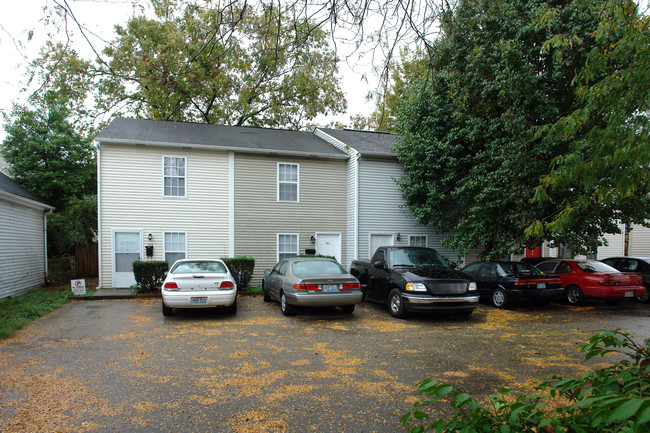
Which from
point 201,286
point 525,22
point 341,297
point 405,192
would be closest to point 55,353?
point 201,286

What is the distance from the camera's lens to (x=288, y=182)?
54.3 ft

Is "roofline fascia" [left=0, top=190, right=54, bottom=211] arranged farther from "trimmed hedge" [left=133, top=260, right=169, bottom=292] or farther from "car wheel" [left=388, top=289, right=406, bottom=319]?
"car wheel" [left=388, top=289, right=406, bottom=319]

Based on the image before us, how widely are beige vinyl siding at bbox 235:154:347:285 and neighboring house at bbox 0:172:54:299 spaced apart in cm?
747

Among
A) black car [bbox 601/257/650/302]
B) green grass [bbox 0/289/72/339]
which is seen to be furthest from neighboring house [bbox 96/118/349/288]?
black car [bbox 601/257/650/302]

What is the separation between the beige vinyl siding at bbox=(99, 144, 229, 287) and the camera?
14.6 m

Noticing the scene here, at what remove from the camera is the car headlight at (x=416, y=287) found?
9.52m

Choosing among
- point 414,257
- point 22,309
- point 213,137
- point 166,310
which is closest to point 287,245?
point 213,137

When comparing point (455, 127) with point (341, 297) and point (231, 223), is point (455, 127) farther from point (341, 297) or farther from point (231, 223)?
point (231, 223)

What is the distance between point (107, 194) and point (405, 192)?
11.3 meters

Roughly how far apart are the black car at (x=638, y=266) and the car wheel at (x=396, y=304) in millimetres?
9272

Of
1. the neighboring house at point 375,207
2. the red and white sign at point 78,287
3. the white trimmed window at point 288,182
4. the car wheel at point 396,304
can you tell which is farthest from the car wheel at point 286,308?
the red and white sign at point 78,287

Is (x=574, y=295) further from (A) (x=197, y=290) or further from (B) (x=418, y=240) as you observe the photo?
(A) (x=197, y=290)

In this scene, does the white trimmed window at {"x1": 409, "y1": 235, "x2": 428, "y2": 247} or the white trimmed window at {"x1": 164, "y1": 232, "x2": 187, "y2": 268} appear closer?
the white trimmed window at {"x1": 164, "y1": 232, "x2": 187, "y2": 268}

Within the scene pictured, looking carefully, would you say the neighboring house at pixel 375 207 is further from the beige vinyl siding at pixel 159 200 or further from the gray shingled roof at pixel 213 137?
the beige vinyl siding at pixel 159 200
